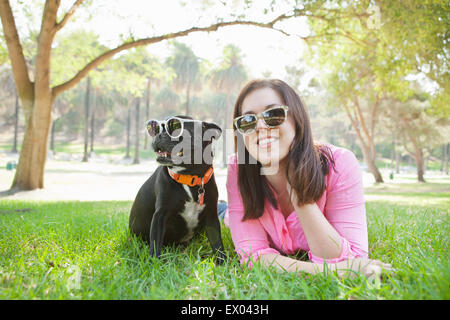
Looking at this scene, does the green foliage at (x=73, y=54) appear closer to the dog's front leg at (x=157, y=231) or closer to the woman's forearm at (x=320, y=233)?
the dog's front leg at (x=157, y=231)

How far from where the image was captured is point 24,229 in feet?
10.7

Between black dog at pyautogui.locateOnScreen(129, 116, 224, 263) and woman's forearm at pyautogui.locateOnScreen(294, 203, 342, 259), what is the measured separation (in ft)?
2.45

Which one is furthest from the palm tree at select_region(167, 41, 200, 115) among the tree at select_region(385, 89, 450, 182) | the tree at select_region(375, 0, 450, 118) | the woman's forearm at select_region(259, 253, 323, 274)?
the woman's forearm at select_region(259, 253, 323, 274)

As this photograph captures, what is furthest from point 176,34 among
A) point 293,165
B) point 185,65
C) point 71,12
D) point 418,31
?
point 185,65

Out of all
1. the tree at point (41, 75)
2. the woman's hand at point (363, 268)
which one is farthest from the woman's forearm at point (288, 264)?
the tree at point (41, 75)

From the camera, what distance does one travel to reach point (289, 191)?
86.3 inches

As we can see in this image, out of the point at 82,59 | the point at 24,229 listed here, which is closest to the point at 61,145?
the point at 82,59

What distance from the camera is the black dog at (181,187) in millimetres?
2414

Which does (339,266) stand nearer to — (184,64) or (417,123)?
(417,123)

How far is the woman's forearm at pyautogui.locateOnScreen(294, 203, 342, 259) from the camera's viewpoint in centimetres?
206

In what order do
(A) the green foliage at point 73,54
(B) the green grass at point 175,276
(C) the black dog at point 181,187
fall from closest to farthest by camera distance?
(B) the green grass at point 175,276 → (C) the black dog at point 181,187 → (A) the green foliage at point 73,54

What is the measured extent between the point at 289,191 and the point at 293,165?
20 cm

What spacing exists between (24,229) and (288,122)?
310 cm
